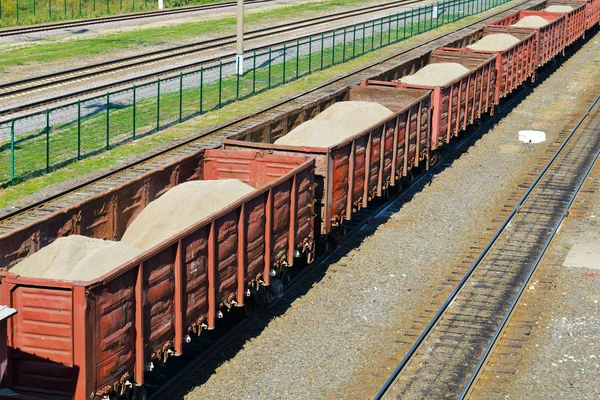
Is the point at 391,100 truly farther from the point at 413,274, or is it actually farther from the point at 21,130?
the point at 21,130

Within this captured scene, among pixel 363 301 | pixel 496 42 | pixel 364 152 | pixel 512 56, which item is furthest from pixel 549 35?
pixel 363 301

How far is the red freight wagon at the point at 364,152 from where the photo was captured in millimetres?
19453

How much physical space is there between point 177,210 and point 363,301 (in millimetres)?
4676

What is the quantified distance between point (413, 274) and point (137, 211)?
21.4ft

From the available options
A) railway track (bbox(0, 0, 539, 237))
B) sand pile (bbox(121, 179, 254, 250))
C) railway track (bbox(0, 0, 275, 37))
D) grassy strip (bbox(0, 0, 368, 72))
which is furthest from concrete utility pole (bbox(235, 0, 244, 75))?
sand pile (bbox(121, 179, 254, 250))

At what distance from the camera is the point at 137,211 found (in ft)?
55.2

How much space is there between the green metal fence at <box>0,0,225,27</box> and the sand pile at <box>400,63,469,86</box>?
30.7 m

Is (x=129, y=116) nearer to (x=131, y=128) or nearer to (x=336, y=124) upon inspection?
(x=131, y=128)

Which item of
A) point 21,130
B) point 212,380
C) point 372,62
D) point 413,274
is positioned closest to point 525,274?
point 413,274

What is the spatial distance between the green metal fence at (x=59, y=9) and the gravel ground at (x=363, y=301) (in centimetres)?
3632

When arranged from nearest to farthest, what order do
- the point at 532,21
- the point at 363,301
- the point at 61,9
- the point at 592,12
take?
the point at 363,301 < the point at 532,21 < the point at 592,12 < the point at 61,9

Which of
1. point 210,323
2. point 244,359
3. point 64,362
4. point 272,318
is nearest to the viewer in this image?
point 64,362

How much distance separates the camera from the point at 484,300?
62.8 feet

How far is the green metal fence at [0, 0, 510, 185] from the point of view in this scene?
2841 centimetres
